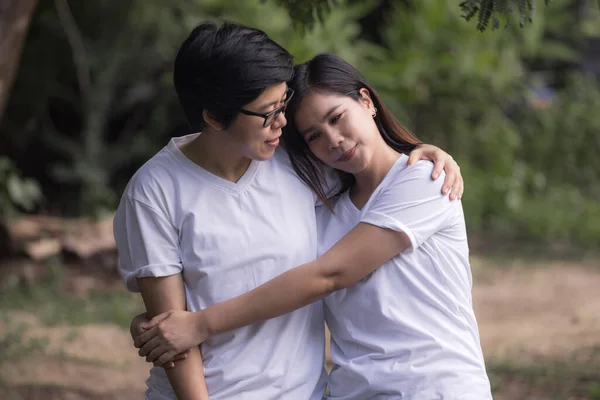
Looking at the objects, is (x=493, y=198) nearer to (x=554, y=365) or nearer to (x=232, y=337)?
(x=554, y=365)

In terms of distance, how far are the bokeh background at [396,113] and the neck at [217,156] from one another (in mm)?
2616

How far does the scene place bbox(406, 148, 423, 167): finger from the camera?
2.30 m

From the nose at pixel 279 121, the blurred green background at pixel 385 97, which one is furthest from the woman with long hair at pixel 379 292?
the blurred green background at pixel 385 97

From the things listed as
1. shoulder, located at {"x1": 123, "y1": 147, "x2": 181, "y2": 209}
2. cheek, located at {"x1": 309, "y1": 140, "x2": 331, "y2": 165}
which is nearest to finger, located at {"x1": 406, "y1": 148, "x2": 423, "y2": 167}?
cheek, located at {"x1": 309, "y1": 140, "x2": 331, "y2": 165}

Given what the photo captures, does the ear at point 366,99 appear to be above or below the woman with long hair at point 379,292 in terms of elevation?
above

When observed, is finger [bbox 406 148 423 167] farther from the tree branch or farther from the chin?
the tree branch

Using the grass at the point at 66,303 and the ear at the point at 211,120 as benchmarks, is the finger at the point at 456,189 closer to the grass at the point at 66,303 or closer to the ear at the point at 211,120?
the ear at the point at 211,120

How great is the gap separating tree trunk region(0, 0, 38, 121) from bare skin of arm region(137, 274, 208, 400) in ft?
6.71

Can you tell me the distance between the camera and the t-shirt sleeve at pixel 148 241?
7.18ft

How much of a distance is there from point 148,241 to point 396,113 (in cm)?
675

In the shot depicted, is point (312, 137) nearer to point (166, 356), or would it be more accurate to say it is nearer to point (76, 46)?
point (166, 356)

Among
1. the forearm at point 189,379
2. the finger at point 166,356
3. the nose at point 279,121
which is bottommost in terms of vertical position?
the forearm at point 189,379

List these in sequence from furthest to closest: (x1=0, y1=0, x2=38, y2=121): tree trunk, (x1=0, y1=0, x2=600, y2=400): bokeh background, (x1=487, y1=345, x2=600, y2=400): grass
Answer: (x1=0, y1=0, x2=600, y2=400): bokeh background < (x1=487, y1=345, x2=600, y2=400): grass < (x1=0, y1=0, x2=38, y2=121): tree trunk

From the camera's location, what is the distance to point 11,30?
12.5ft
